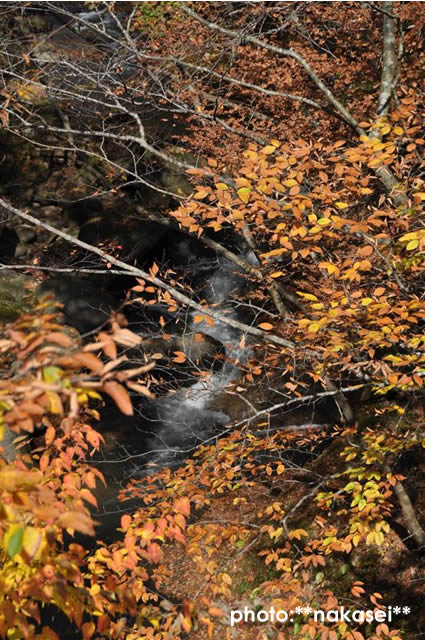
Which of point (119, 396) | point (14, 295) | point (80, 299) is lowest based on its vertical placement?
point (14, 295)

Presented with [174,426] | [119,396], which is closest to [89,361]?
[119,396]

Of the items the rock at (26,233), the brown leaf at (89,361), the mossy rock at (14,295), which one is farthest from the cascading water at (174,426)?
the brown leaf at (89,361)

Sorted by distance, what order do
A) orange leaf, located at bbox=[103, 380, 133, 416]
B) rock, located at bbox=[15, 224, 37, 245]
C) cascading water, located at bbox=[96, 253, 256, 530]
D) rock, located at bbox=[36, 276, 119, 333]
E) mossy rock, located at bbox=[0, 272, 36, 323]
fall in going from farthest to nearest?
1. rock, located at bbox=[15, 224, 37, 245]
2. rock, located at bbox=[36, 276, 119, 333]
3. mossy rock, located at bbox=[0, 272, 36, 323]
4. cascading water, located at bbox=[96, 253, 256, 530]
5. orange leaf, located at bbox=[103, 380, 133, 416]

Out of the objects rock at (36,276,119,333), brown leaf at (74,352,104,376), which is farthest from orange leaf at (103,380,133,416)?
rock at (36,276,119,333)

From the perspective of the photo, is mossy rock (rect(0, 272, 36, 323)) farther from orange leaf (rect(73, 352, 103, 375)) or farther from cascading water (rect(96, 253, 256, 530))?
orange leaf (rect(73, 352, 103, 375))

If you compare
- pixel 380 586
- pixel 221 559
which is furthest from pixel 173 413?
pixel 380 586

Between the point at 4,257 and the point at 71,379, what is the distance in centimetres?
1713

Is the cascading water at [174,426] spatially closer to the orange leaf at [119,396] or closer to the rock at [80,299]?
the rock at [80,299]

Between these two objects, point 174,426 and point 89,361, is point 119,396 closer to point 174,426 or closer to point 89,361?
point 89,361

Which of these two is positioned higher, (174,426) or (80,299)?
(80,299)

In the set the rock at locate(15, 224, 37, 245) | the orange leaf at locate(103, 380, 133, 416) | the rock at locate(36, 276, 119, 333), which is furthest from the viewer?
the rock at locate(15, 224, 37, 245)

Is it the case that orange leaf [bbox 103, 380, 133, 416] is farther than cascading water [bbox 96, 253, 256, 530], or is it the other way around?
cascading water [bbox 96, 253, 256, 530]

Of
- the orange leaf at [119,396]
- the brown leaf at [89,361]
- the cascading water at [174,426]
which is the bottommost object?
the cascading water at [174,426]

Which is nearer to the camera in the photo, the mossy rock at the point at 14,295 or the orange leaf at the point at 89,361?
the orange leaf at the point at 89,361
